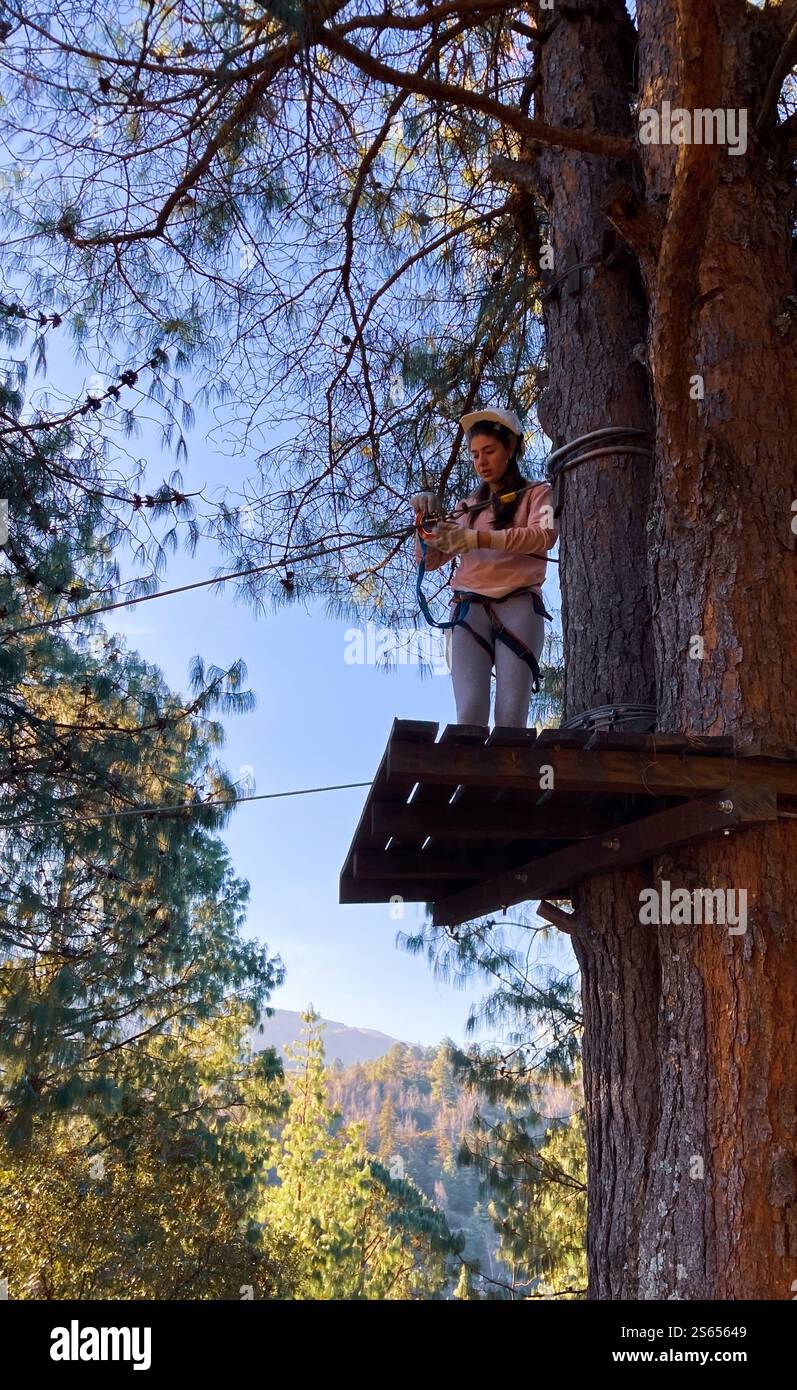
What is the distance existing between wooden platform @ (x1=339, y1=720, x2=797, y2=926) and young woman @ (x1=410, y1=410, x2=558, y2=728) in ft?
1.12

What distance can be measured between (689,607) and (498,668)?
0.48m

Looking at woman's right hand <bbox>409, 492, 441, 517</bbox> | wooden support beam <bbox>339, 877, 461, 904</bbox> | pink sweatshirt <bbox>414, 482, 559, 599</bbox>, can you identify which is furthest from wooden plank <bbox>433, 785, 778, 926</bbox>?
woman's right hand <bbox>409, 492, 441, 517</bbox>

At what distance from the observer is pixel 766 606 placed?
2.46m

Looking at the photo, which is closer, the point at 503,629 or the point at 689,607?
the point at 689,607

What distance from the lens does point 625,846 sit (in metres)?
2.38

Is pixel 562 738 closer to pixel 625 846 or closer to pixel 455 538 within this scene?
pixel 625 846

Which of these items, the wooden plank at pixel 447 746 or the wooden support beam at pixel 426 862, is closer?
the wooden plank at pixel 447 746

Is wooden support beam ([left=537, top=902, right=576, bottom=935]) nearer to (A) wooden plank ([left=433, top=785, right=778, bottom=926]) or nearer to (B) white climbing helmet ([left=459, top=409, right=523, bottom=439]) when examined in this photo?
(A) wooden plank ([left=433, top=785, right=778, bottom=926])

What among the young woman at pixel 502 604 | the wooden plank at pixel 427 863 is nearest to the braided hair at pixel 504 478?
the young woman at pixel 502 604

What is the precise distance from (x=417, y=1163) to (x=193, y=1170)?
3692 centimetres

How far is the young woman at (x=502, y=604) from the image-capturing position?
9.03ft

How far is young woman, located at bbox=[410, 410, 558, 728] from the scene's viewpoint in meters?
2.75

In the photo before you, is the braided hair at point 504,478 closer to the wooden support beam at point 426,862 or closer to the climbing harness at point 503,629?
the climbing harness at point 503,629

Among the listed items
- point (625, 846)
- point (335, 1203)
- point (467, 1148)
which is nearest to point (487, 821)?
point (625, 846)
